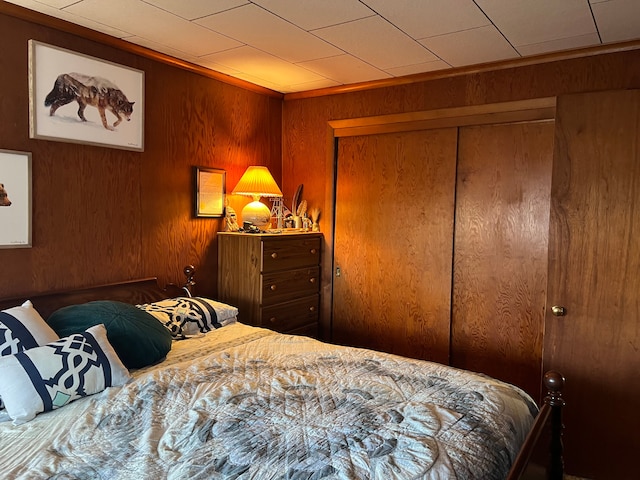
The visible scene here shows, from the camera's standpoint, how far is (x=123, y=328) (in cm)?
221

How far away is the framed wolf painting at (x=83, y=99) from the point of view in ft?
8.07

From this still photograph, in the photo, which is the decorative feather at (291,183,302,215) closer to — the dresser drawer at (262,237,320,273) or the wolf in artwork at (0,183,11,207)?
the dresser drawer at (262,237,320,273)

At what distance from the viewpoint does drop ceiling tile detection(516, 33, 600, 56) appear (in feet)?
8.63

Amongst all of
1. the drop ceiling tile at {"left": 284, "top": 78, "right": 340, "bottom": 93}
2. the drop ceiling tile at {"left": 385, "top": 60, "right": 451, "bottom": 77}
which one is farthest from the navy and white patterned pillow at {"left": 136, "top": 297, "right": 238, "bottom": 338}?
the drop ceiling tile at {"left": 385, "top": 60, "right": 451, "bottom": 77}

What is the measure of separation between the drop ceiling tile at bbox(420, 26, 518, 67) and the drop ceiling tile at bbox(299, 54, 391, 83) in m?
0.51

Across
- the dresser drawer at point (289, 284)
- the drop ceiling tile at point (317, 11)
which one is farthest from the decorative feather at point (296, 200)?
the drop ceiling tile at point (317, 11)

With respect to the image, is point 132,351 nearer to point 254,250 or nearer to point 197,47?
point 254,250

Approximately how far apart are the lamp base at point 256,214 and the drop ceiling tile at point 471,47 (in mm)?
1578

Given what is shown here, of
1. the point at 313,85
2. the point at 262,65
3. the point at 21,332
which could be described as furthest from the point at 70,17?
the point at 313,85

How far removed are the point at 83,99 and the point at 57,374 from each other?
5.19 feet

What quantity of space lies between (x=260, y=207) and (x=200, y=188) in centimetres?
45

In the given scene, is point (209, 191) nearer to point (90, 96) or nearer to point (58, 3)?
point (90, 96)

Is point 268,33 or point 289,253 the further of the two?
point 289,253

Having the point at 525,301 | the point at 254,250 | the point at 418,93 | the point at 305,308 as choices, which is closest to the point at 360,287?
the point at 305,308
